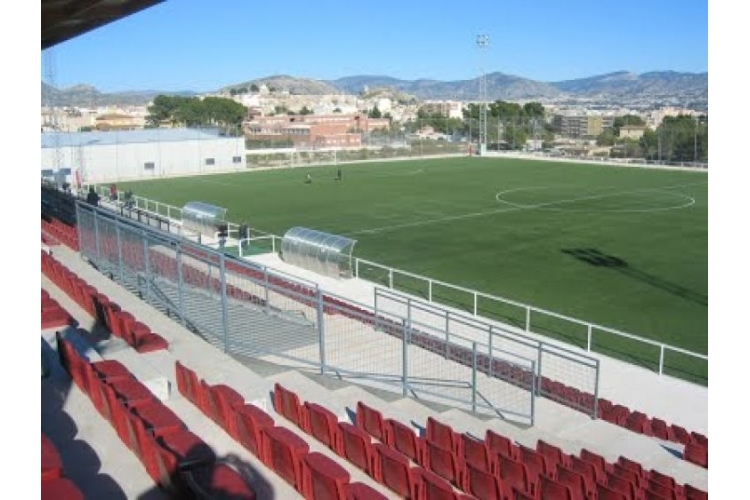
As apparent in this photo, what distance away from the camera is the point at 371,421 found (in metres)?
8.31

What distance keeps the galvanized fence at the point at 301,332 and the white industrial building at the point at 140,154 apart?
36.0 m

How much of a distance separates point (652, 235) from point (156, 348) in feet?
80.3

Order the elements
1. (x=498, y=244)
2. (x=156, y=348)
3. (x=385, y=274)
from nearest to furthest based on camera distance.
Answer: (x=156, y=348)
(x=385, y=274)
(x=498, y=244)

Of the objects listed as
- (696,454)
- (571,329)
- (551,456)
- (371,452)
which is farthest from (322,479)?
(571,329)

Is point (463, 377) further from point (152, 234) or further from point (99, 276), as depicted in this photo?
point (99, 276)

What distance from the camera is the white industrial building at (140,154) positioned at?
4903 cm

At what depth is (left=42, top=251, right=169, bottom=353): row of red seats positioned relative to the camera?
33.9ft

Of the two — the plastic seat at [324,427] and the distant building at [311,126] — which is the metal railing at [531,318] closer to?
the plastic seat at [324,427]

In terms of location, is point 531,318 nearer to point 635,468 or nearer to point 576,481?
point 635,468

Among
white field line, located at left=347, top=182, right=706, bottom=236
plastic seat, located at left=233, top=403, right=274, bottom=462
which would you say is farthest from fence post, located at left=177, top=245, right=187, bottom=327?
white field line, located at left=347, top=182, right=706, bottom=236
